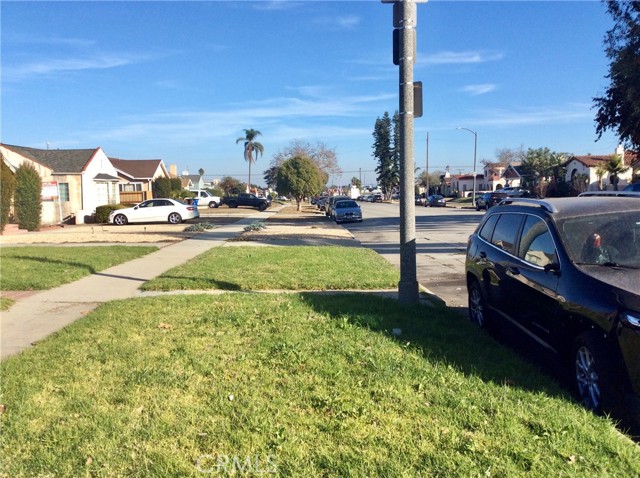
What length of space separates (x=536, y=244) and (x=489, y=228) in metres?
1.65

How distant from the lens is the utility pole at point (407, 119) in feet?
24.0

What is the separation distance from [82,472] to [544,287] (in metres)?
3.86

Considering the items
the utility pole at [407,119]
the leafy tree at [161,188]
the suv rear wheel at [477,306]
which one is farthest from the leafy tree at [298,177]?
the suv rear wheel at [477,306]

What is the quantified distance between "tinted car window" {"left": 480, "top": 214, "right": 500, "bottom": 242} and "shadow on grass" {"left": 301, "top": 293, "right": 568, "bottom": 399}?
1106 millimetres

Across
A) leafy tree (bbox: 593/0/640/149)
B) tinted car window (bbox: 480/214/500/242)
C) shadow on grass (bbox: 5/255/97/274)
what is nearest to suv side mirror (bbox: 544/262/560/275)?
tinted car window (bbox: 480/214/500/242)

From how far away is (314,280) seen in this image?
9664mm

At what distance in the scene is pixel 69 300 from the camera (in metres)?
8.16

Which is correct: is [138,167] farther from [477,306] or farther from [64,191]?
[477,306]

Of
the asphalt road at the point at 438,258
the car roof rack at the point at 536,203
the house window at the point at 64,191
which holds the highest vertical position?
the house window at the point at 64,191

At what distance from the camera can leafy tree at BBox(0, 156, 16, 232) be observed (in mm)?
21547

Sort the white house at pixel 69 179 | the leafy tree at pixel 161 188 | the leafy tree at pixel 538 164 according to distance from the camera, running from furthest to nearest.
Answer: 1. the leafy tree at pixel 538 164
2. the leafy tree at pixel 161 188
3. the white house at pixel 69 179

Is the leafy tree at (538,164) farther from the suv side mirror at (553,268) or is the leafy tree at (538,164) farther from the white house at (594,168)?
the suv side mirror at (553,268)

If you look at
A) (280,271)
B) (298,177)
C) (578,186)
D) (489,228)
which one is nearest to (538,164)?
(578,186)

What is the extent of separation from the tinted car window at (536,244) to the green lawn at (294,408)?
98 cm
